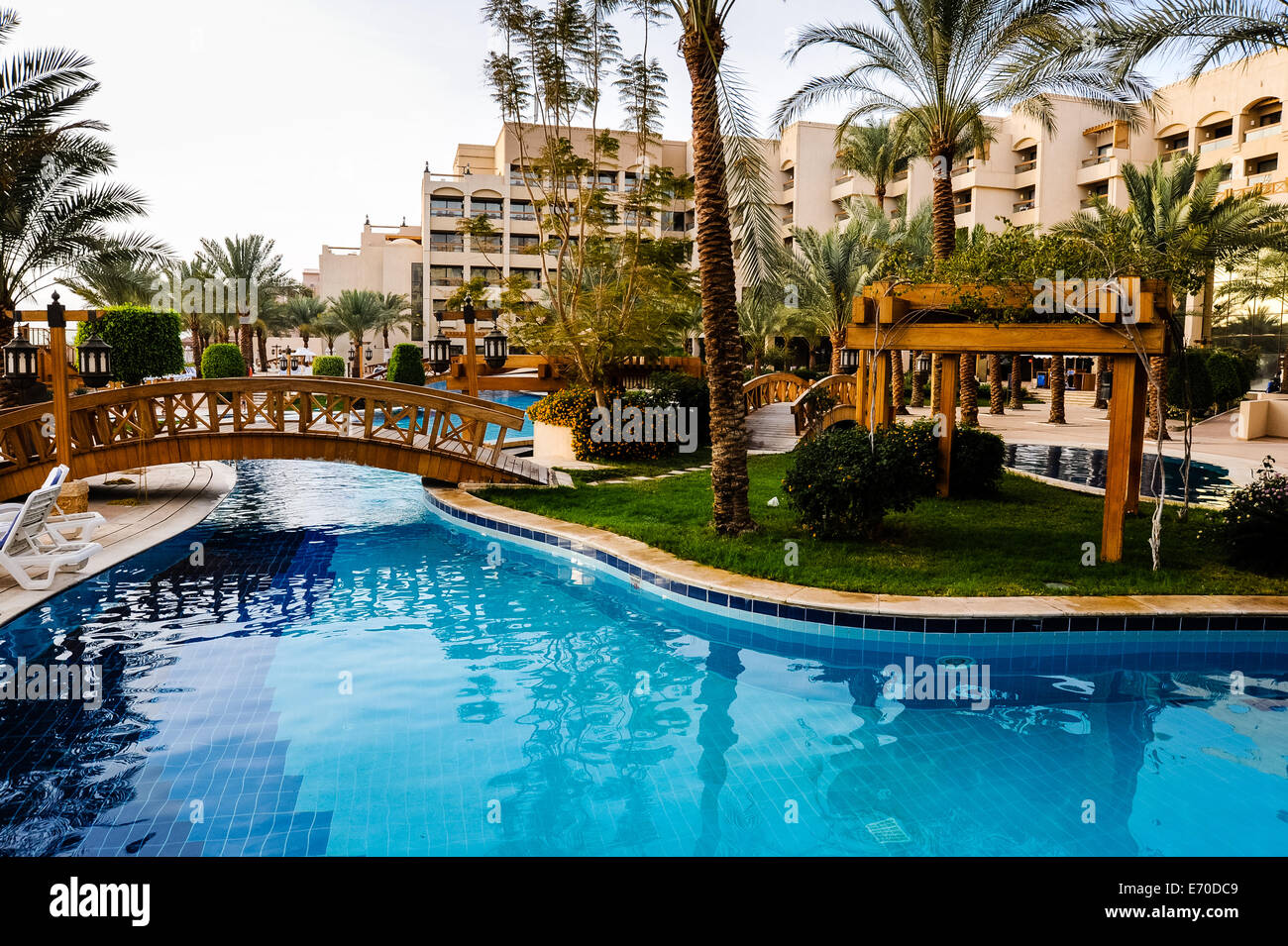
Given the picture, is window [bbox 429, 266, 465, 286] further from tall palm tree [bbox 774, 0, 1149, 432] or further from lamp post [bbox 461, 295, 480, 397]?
tall palm tree [bbox 774, 0, 1149, 432]

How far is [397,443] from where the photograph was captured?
524 inches

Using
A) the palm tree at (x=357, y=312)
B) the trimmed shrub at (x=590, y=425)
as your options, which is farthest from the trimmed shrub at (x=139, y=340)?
the palm tree at (x=357, y=312)

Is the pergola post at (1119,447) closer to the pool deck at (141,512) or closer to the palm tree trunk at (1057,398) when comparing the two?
the pool deck at (141,512)

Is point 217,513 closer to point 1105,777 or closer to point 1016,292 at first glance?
point 1016,292

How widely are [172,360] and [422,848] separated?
23.2 meters

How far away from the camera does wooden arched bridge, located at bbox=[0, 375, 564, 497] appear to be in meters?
12.1

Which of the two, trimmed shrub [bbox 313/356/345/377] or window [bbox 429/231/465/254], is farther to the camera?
window [bbox 429/231/465/254]

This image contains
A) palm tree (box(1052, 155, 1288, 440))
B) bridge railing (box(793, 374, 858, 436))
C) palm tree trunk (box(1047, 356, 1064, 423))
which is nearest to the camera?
bridge railing (box(793, 374, 858, 436))

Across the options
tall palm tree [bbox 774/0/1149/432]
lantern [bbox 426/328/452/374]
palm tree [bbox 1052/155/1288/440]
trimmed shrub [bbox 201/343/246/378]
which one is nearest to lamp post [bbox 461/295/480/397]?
lantern [bbox 426/328/452/374]

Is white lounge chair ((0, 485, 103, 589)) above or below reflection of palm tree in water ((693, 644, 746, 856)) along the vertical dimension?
above

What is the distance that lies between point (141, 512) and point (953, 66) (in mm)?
15883

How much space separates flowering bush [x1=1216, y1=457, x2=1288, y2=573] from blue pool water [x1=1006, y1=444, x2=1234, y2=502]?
359 centimetres

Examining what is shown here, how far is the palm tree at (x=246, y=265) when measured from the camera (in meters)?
41.5
